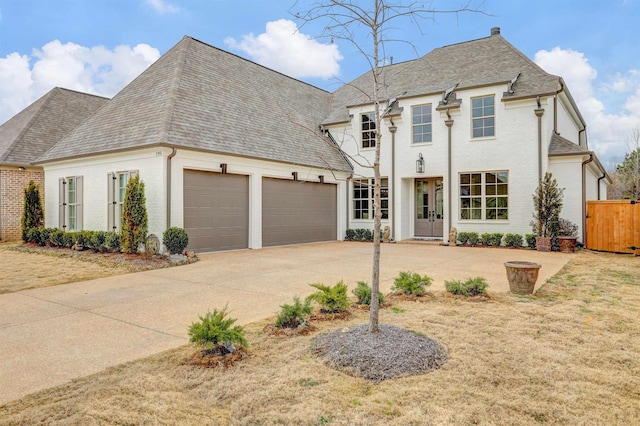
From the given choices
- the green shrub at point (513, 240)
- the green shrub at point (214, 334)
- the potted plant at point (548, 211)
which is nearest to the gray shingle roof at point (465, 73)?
the potted plant at point (548, 211)

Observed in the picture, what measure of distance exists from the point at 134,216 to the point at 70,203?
502cm

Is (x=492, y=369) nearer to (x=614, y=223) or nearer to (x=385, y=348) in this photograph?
(x=385, y=348)

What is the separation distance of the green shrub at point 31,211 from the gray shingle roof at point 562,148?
19097 mm

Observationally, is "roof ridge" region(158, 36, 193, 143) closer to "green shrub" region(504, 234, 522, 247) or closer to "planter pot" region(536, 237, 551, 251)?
"green shrub" region(504, 234, 522, 247)

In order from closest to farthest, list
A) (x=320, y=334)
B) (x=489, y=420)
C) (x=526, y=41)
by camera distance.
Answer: (x=489, y=420), (x=320, y=334), (x=526, y=41)

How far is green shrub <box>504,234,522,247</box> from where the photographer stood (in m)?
14.2

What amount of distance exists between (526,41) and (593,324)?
16243mm

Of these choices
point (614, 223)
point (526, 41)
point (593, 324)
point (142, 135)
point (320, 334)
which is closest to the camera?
point (320, 334)

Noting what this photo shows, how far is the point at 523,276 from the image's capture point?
20.6 feet

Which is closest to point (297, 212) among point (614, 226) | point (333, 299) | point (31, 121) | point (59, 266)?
point (59, 266)

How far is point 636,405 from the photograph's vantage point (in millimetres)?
2779

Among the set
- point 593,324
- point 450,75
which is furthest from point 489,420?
point 450,75

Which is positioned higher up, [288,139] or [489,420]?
[288,139]

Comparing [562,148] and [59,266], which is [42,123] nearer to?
[59,266]
